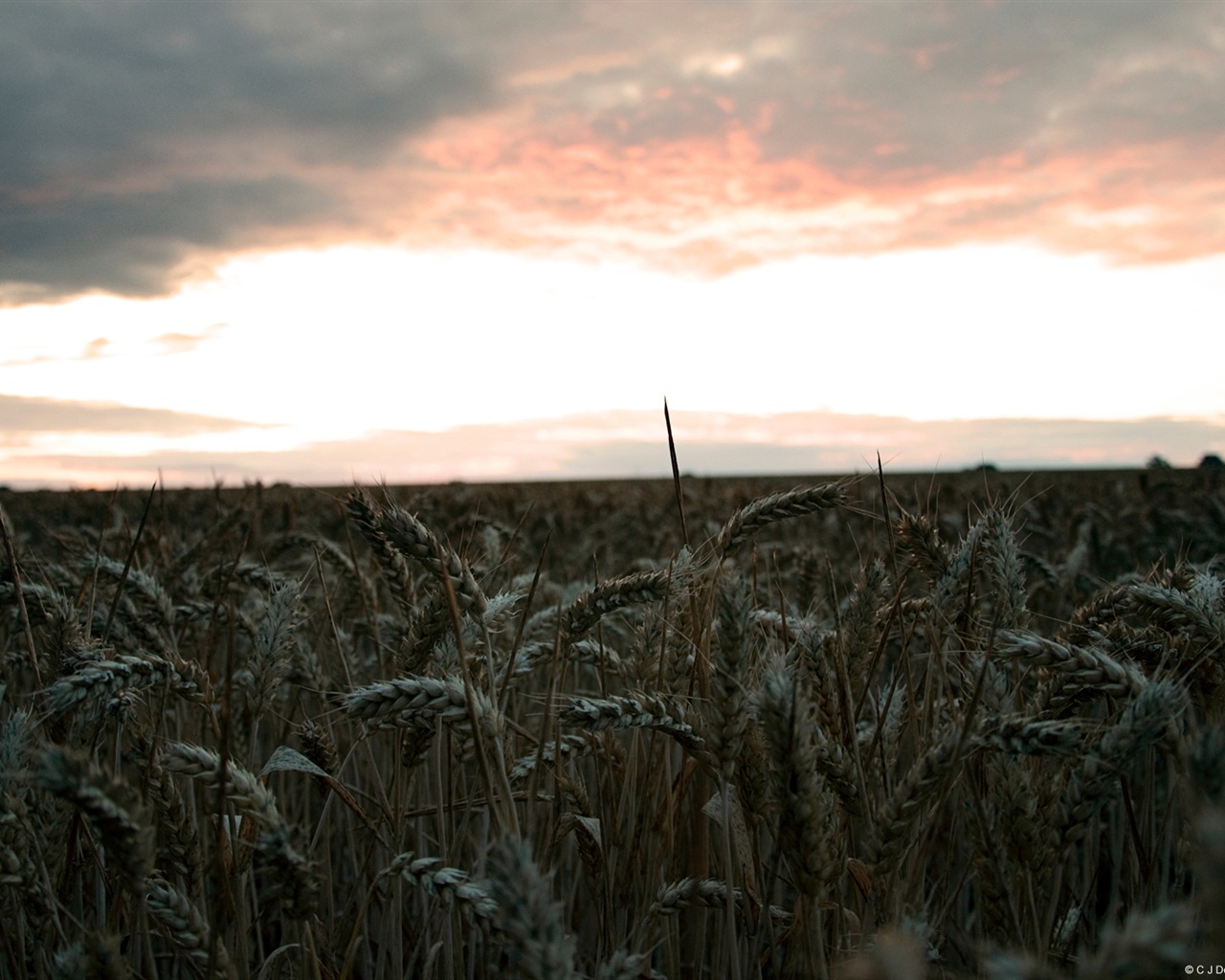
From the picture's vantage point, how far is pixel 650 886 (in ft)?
7.54

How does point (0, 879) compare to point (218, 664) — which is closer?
point (0, 879)

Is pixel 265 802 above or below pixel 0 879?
above

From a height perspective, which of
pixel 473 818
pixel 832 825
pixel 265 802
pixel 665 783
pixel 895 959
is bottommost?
pixel 473 818

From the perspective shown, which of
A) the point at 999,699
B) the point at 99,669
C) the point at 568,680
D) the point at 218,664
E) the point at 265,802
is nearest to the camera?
the point at 265,802

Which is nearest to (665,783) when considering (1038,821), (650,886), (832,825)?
(650,886)

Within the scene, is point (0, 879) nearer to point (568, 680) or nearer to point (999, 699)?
point (999, 699)

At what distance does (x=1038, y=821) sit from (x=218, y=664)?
12.4ft

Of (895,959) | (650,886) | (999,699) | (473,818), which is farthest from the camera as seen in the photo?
(473,818)

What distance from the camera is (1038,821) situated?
1775mm

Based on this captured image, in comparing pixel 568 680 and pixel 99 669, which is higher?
pixel 99 669

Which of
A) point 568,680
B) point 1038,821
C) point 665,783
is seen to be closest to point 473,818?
point 665,783

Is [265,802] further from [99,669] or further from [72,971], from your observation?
[99,669]

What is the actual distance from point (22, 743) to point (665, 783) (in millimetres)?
1656

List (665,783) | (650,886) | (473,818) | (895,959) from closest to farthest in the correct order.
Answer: (895,959)
(650,886)
(665,783)
(473,818)
